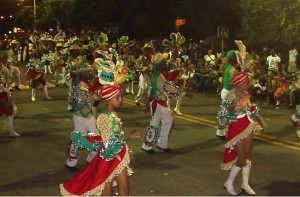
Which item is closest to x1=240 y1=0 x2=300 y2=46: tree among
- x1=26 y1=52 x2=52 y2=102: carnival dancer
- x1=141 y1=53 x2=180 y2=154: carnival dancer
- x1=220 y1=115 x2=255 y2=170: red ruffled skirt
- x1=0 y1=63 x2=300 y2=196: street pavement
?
x1=0 y1=63 x2=300 y2=196: street pavement

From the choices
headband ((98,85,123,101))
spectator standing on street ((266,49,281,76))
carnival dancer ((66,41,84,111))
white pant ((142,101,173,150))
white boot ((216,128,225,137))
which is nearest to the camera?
headband ((98,85,123,101))

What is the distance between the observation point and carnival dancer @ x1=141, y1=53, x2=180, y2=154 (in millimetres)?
11641

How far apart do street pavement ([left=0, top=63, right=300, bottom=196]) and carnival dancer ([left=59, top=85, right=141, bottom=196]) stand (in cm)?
223

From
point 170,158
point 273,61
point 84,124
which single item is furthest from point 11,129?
point 273,61

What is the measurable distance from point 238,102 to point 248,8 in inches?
768

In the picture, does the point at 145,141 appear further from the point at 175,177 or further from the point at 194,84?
the point at 194,84

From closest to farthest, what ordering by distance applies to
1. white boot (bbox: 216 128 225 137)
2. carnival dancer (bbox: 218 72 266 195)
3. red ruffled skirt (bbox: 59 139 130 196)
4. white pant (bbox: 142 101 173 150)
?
red ruffled skirt (bbox: 59 139 130 196) → carnival dancer (bbox: 218 72 266 195) → white pant (bbox: 142 101 173 150) → white boot (bbox: 216 128 225 137)

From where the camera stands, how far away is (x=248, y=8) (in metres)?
27.3

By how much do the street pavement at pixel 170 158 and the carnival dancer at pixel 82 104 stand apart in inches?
11.4

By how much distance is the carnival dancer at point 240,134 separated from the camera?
27.8 ft

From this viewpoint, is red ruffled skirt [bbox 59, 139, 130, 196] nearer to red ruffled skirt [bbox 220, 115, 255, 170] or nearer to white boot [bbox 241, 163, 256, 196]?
red ruffled skirt [bbox 220, 115, 255, 170]

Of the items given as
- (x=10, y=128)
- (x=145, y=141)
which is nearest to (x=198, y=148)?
(x=145, y=141)

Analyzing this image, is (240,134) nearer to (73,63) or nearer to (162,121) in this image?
(162,121)

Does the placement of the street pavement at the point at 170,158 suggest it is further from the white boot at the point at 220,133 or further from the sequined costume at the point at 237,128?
the sequined costume at the point at 237,128
